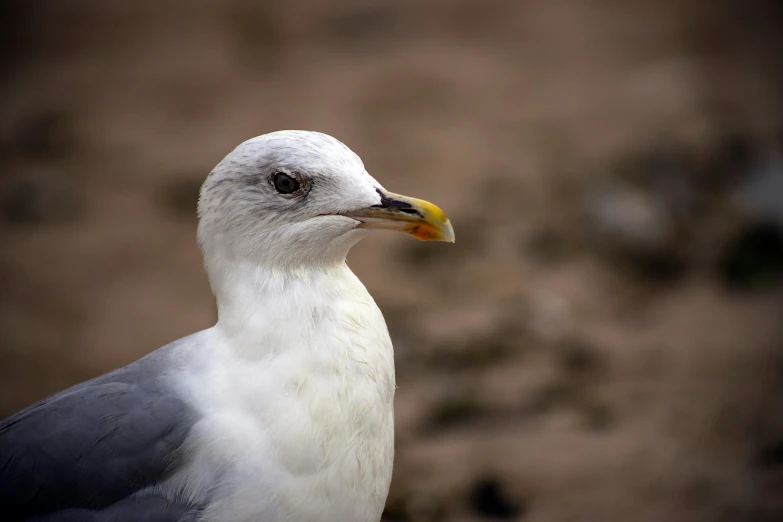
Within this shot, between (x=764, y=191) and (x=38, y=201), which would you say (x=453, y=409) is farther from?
(x=38, y=201)

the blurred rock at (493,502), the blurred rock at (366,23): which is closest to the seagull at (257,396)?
the blurred rock at (493,502)

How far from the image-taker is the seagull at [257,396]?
7.18ft

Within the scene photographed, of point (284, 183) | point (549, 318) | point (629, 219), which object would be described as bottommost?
point (549, 318)

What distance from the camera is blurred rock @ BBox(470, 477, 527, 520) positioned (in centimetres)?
378

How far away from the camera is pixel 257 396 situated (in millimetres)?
2223

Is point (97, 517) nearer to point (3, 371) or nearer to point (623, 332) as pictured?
point (3, 371)

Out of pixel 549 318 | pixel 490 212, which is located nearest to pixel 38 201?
pixel 490 212

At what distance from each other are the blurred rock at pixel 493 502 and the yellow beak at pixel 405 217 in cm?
191

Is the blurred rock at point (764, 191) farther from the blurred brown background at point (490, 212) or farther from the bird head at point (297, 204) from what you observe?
the bird head at point (297, 204)

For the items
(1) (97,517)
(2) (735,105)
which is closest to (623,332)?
(2) (735,105)

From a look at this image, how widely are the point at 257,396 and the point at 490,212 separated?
14.1ft

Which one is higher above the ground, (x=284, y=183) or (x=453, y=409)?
(x=284, y=183)

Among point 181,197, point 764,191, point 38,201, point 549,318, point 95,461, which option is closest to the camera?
point 95,461

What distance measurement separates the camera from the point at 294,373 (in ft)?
7.33
